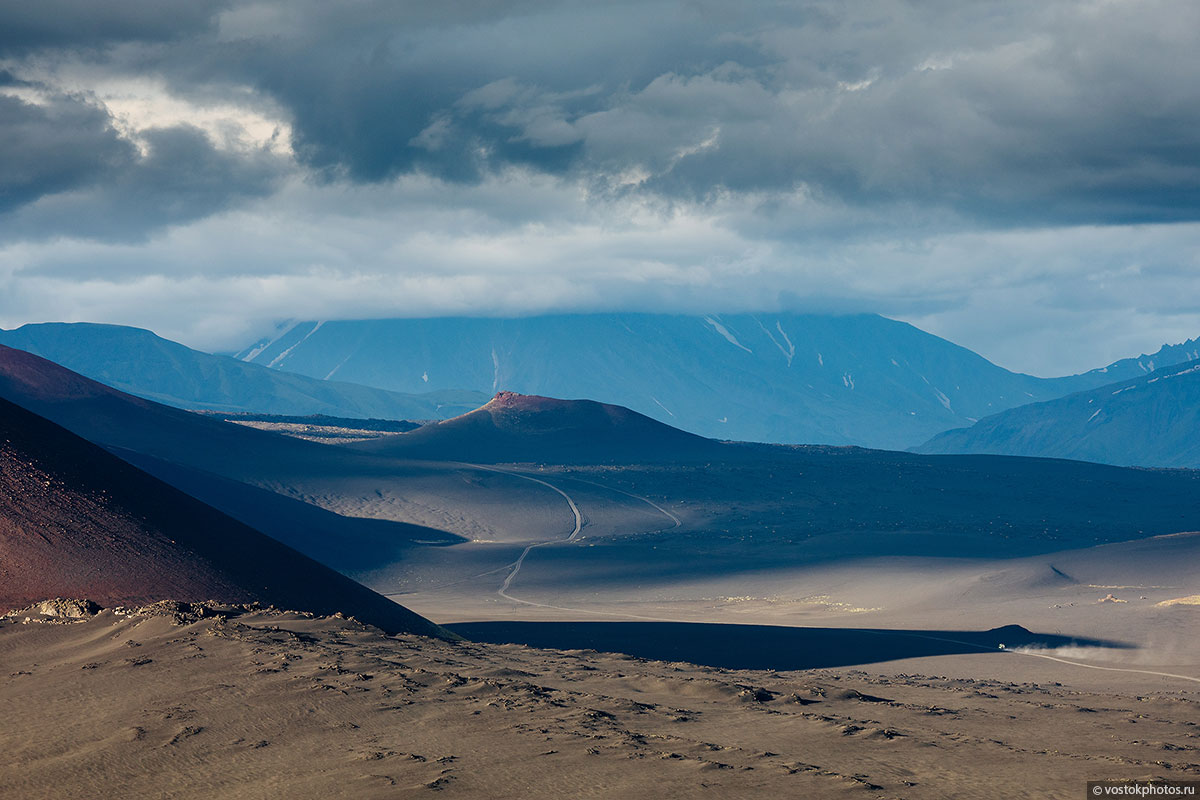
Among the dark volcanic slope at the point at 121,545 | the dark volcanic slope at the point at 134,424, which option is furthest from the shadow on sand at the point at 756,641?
the dark volcanic slope at the point at 134,424

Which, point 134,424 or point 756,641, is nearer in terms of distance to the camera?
point 756,641

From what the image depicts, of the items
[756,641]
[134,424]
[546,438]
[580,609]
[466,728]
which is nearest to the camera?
[466,728]

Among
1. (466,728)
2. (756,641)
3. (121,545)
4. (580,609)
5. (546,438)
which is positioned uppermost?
(546,438)

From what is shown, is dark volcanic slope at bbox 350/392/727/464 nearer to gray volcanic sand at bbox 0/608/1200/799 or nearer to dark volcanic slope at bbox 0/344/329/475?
dark volcanic slope at bbox 0/344/329/475

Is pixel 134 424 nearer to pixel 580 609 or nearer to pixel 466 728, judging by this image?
pixel 580 609

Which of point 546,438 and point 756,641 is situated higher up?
point 546,438

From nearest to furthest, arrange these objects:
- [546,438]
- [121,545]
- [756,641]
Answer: [121,545] < [756,641] < [546,438]

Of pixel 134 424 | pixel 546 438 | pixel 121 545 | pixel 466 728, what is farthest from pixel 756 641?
pixel 546 438
